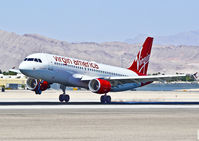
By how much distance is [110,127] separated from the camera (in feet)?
84.6

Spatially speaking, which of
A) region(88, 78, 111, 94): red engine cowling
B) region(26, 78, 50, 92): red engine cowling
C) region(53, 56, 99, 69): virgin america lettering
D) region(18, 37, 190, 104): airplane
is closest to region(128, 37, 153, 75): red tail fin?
region(18, 37, 190, 104): airplane

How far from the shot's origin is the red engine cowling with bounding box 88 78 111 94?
183 feet

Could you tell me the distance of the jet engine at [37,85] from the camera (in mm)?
58097

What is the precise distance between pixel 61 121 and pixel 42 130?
17.1ft

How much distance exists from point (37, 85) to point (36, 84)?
269 millimetres

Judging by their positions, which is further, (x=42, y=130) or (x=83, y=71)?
(x=83, y=71)

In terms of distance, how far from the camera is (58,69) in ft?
185

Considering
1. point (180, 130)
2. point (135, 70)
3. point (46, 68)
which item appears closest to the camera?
point (180, 130)

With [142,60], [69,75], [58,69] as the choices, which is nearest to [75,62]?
[69,75]

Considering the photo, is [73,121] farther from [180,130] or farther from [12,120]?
[180,130]

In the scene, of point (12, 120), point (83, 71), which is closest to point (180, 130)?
point (12, 120)

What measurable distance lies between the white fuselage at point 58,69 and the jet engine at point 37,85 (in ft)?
6.15

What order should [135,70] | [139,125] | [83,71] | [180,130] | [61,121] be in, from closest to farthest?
[180,130], [139,125], [61,121], [83,71], [135,70]

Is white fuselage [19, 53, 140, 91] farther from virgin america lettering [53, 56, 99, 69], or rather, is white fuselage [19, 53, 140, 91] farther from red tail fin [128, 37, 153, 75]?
red tail fin [128, 37, 153, 75]
